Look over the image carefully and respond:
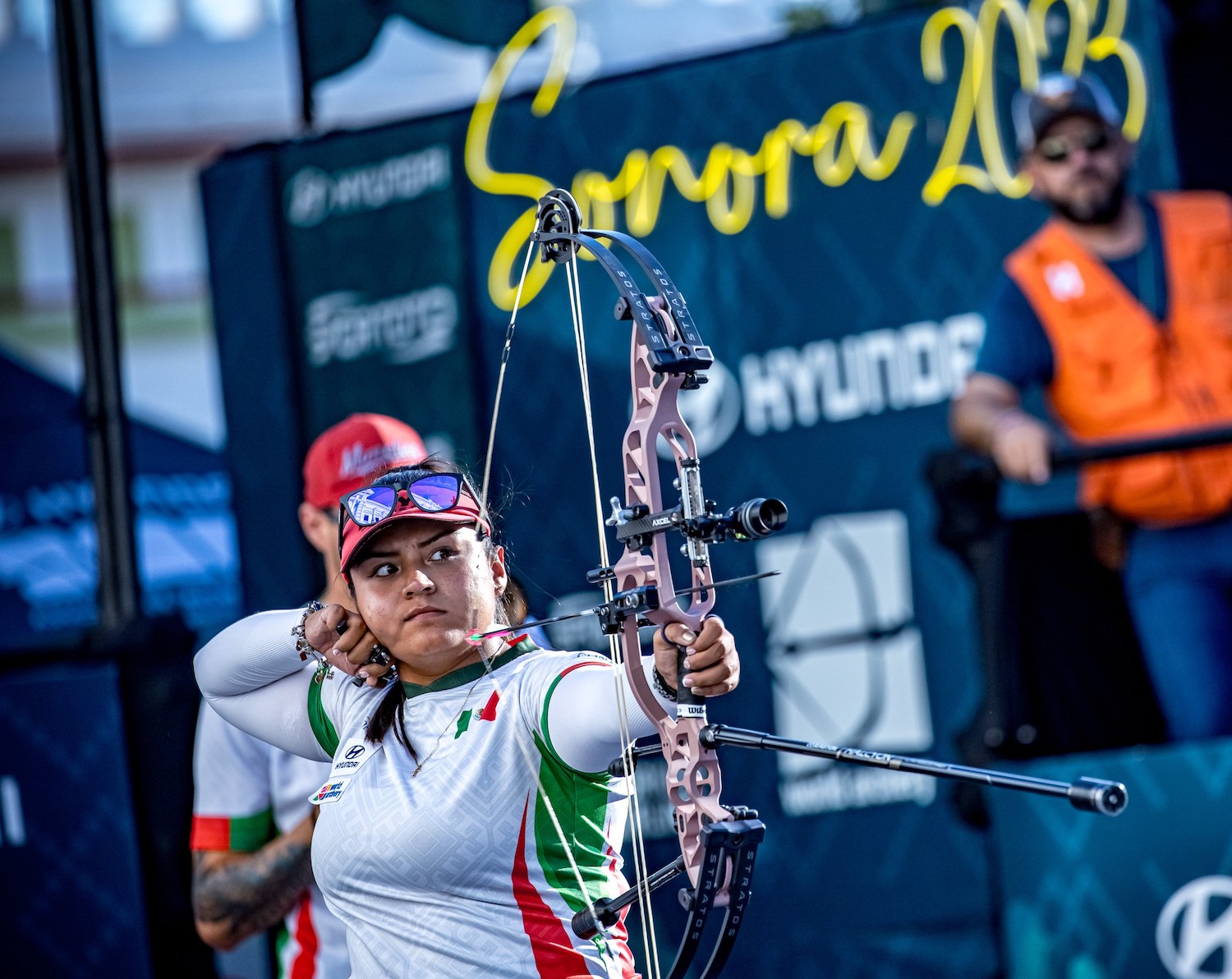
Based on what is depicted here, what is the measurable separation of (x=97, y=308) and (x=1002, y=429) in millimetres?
2821

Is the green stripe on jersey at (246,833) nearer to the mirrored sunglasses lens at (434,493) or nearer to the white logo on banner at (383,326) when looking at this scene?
the mirrored sunglasses lens at (434,493)

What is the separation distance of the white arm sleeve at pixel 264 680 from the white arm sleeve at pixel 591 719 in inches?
21.1

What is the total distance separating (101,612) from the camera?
4.89 metres

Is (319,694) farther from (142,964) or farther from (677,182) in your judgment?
(677,182)

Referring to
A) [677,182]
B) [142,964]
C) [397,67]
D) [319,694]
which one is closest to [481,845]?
[319,694]

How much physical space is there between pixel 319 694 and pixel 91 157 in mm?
3382

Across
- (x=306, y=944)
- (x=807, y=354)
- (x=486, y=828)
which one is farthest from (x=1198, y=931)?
(x=486, y=828)

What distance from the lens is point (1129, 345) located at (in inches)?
196

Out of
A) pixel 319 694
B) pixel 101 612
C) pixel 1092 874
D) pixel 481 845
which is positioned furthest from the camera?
pixel 101 612

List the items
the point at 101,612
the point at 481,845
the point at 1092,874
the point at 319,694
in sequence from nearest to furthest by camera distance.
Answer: the point at 481,845 → the point at 319,694 → the point at 1092,874 → the point at 101,612

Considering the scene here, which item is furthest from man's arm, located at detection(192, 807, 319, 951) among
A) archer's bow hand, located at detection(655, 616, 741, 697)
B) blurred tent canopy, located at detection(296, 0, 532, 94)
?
blurred tent canopy, located at detection(296, 0, 532, 94)

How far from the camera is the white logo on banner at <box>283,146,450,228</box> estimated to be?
5719mm

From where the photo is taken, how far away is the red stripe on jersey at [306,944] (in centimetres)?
288

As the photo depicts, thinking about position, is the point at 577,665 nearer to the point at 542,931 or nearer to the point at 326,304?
the point at 542,931
